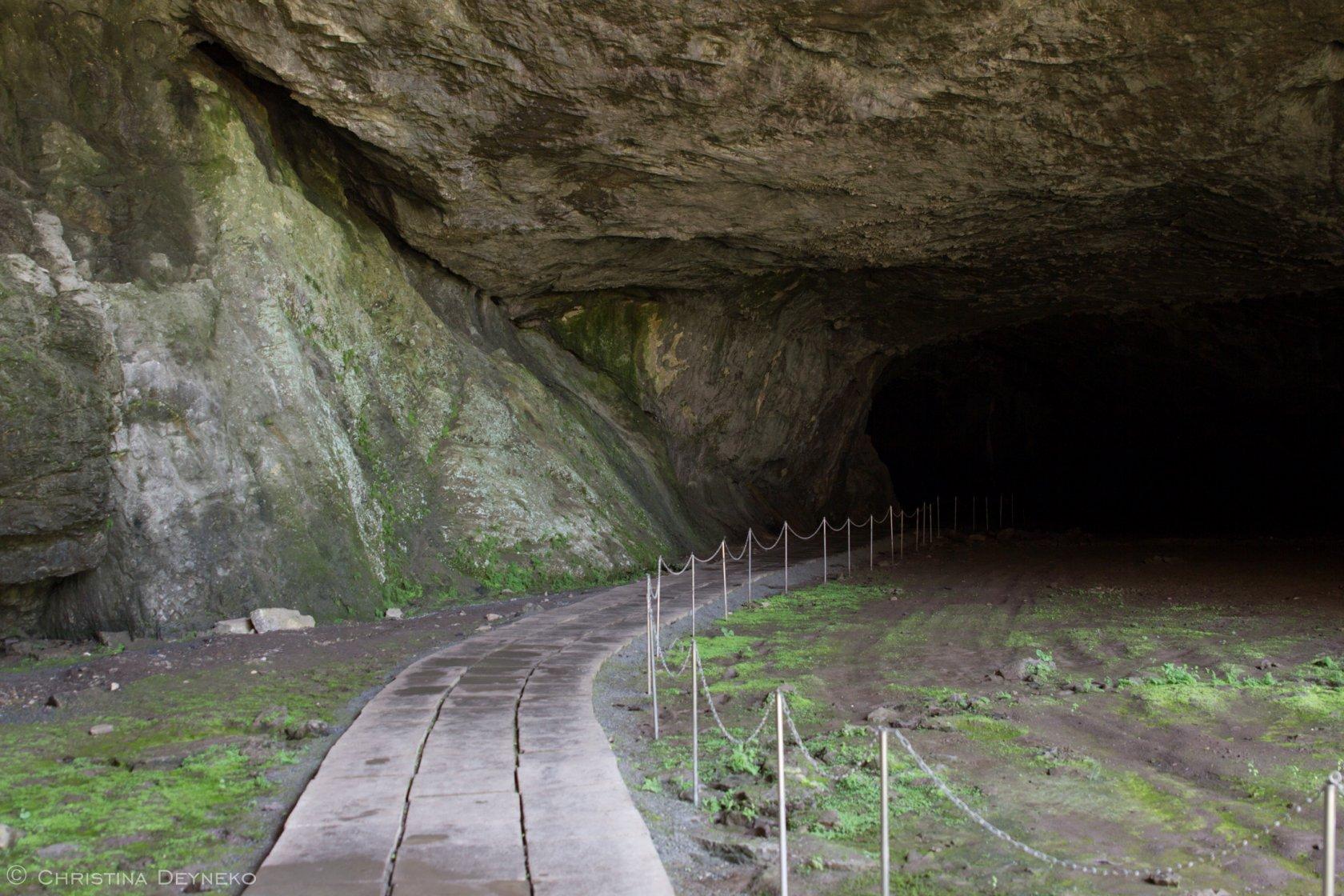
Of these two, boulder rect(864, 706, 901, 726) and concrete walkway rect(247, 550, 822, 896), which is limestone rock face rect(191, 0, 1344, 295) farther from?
boulder rect(864, 706, 901, 726)

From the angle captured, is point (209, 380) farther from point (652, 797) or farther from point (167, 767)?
point (652, 797)

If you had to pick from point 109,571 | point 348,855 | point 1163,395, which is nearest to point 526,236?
point 109,571

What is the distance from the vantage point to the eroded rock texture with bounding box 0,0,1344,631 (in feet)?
35.8

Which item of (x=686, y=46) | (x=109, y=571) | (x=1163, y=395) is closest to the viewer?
(x=109, y=571)

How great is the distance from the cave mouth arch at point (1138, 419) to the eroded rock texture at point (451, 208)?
9976 mm

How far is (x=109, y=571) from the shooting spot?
415 inches

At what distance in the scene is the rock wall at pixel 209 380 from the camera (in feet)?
33.6

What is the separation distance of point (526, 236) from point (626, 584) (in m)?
5.79

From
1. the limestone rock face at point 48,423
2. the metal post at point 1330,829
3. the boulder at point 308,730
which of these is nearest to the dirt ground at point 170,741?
the boulder at point 308,730

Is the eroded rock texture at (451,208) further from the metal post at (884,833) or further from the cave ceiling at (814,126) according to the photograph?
the metal post at (884,833)

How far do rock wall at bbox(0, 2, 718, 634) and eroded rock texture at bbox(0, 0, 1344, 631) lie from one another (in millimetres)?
40

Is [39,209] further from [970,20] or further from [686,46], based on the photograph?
[970,20]
